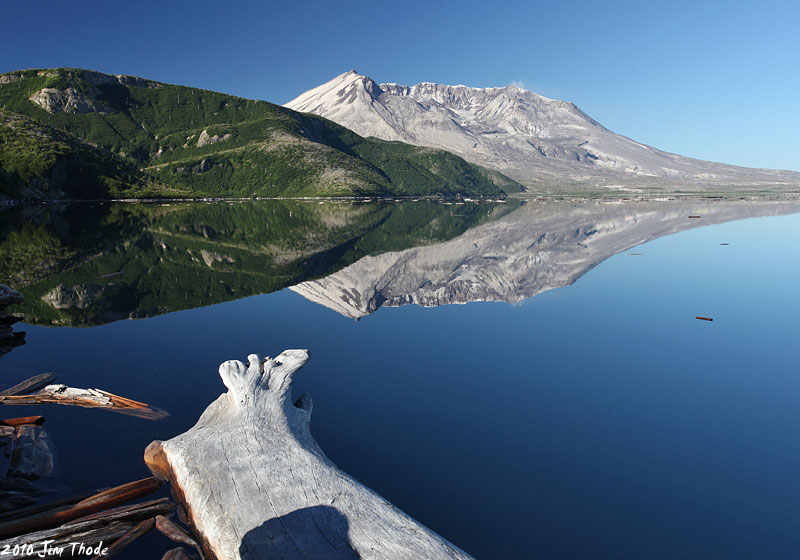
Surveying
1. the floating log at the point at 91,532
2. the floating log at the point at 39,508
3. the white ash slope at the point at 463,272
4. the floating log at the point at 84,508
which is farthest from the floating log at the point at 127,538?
the white ash slope at the point at 463,272

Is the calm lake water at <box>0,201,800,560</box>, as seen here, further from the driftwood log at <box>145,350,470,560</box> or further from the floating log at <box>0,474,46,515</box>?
the driftwood log at <box>145,350,470,560</box>

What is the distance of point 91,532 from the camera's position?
21.3 ft

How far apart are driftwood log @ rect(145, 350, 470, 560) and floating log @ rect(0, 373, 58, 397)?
18.4 ft

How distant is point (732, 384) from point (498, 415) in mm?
7142

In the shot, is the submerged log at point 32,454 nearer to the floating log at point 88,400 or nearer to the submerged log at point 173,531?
the floating log at point 88,400

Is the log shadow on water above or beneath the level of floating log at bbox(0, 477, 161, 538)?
above

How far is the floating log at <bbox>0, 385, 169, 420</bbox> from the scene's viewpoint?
34.8 ft

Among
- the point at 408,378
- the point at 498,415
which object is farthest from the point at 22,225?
the point at 498,415

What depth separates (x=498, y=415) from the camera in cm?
1052

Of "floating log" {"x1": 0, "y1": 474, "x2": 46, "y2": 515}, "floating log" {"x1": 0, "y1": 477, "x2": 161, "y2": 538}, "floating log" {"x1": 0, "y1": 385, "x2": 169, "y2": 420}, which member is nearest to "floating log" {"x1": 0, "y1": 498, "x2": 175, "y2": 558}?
"floating log" {"x1": 0, "y1": 477, "x2": 161, "y2": 538}

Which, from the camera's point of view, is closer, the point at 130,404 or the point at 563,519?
the point at 563,519

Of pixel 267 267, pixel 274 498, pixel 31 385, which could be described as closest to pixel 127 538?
pixel 274 498

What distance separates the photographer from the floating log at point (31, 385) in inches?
443

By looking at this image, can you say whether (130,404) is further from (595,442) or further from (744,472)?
(744,472)
